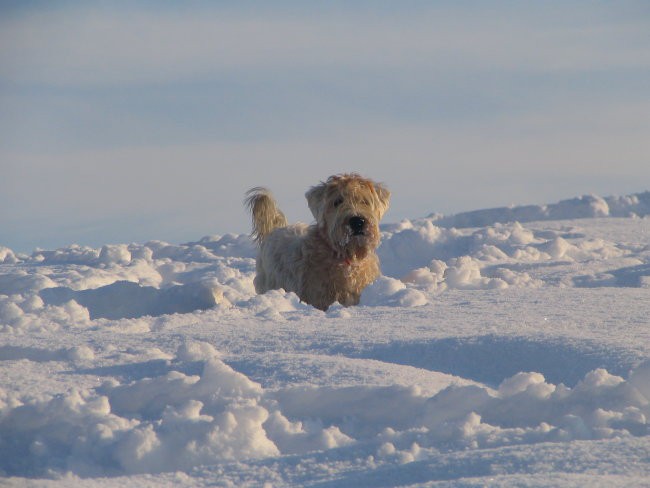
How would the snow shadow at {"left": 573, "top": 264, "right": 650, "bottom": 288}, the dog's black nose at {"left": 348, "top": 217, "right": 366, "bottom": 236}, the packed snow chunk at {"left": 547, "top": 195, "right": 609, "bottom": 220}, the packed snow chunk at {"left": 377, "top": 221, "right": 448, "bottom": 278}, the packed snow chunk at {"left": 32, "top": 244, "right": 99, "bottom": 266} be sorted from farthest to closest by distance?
the packed snow chunk at {"left": 547, "top": 195, "right": 609, "bottom": 220}
the packed snow chunk at {"left": 32, "top": 244, "right": 99, "bottom": 266}
the packed snow chunk at {"left": 377, "top": 221, "right": 448, "bottom": 278}
the snow shadow at {"left": 573, "top": 264, "right": 650, "bottom": 288}
the dog's black nose at {"left": 348, "top": 217, "right": 366, "bottom": 236}

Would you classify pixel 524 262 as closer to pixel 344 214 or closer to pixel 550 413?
pixel 344 214

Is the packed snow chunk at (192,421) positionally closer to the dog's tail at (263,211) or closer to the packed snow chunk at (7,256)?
the dog's tail at (263,211)

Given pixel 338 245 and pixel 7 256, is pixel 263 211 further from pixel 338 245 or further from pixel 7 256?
pixel 7 256

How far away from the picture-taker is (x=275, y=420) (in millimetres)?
3670

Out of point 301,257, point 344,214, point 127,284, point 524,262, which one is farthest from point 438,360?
point 524,262

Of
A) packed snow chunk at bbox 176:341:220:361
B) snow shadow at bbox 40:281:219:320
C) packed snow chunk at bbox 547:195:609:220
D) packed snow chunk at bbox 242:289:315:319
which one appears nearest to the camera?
packed snow chunk at bbox 176:341:220:361

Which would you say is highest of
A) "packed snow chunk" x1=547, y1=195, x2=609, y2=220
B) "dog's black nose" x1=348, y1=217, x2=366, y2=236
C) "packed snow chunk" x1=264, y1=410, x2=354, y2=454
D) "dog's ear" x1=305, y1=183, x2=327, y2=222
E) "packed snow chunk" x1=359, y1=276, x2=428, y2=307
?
"packed snow chunk" x1=547, y1=195, x2=609, y2=220

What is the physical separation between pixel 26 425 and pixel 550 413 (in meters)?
2.16

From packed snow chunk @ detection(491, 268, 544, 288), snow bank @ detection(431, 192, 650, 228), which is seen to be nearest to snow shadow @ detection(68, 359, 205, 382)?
packed snow chunk @ detection(491, 268, 544, 288)

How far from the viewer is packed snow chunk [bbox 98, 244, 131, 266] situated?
16.8 m

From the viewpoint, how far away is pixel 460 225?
71.9 ft

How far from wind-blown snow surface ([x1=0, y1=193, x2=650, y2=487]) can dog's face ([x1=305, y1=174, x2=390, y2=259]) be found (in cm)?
70

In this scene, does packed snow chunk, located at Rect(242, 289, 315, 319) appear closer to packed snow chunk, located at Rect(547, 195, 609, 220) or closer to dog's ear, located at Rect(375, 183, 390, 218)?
dog's ear, located at Rect(375, 183, 390, 218)

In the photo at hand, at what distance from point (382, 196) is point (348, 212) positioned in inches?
31.6
